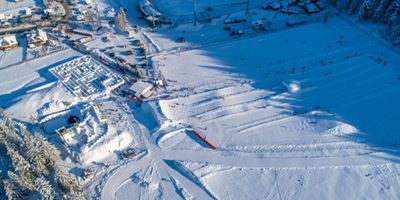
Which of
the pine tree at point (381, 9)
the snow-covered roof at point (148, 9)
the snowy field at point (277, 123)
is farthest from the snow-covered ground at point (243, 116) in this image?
the snow-covered roof at point (148, 9)

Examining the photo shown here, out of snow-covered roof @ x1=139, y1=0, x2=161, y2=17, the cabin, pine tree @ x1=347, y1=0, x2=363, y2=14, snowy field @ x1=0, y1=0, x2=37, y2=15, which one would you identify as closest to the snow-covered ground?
Result: pine tree @ x1=347, y1=0, x2=363, y2=14

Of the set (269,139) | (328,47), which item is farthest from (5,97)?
(328,47)

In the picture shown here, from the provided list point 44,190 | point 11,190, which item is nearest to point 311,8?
point 44,190

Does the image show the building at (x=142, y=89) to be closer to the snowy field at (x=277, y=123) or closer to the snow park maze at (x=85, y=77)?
the snowy field at (x=277, y=123)

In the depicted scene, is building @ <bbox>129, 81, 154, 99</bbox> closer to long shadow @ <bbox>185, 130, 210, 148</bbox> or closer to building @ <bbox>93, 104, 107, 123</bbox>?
building @ <bbox>93, 104, 107, 123</bbox>

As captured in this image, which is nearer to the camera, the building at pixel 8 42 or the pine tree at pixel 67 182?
the pine tree at pixel 67 182

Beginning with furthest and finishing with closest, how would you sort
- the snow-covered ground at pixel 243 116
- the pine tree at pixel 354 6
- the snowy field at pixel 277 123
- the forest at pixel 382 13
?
the pine tree at pixel 354 6, the forest at pixel 382 13, the snow-covered ground at pixel 243 116, the snowy field at pixel 277 123

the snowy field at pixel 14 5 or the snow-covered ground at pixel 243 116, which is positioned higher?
the snowy field at pixel 14 5
